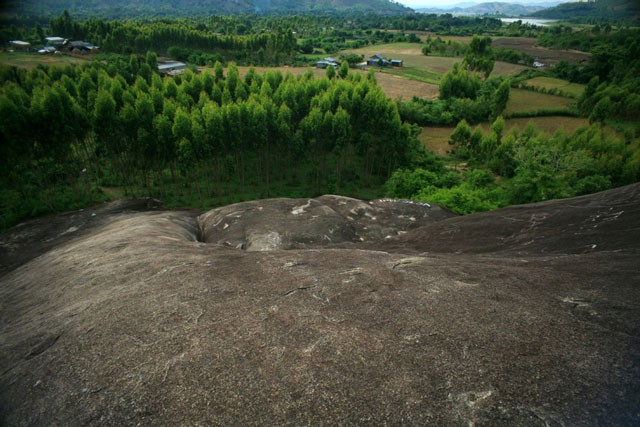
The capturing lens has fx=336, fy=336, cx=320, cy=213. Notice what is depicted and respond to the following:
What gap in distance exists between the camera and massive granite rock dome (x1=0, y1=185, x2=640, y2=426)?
6129mm

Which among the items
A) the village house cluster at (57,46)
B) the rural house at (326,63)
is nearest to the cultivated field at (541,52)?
the rural house at (326,63)

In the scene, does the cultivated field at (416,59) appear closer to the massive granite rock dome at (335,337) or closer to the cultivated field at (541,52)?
the cultivated field at (541,52)

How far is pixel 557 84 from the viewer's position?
3420 inches

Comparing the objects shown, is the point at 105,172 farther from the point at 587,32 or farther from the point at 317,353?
the point at 587,32

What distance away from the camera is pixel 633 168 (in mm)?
35562

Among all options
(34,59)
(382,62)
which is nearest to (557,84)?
(382,62)

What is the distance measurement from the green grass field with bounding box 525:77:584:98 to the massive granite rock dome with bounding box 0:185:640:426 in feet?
282

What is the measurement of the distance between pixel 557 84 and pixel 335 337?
106 m

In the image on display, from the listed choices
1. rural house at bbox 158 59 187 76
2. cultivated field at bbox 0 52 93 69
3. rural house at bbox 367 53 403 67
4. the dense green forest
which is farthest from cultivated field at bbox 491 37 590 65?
cultivated field at bbox 0 52 93 69

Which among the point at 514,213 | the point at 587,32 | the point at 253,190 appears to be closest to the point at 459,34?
the point at 587,32

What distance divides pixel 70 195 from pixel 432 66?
110383 mm

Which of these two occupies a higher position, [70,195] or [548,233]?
[548,233]

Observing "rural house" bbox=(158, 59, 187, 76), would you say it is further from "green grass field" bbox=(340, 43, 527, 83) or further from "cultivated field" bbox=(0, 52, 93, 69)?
"green grass field" bbox=(340, 43, 527, 83)

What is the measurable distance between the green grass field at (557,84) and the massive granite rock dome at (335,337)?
8581cm
